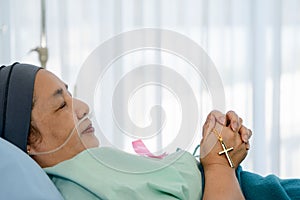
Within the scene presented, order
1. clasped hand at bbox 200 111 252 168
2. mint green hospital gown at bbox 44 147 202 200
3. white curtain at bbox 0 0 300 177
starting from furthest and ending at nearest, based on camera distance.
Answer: white curtain at bbox 0 0 300 177, clasped hand at bbox 200 111 252 168, mint green hospital gown at bbox 44 147 202 200

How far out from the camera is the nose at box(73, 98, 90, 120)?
1.12m

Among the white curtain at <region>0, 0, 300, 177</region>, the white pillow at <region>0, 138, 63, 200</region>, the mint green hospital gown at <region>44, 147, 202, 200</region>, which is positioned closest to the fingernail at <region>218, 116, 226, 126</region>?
the mint green hospital gown at <region>44, 147, 202, 200</region>

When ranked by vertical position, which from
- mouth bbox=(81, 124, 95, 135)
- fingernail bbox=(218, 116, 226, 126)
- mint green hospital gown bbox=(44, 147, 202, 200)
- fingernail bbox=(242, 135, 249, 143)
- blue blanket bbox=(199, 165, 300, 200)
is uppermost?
fingernail bbox=(218, 116, 226, 126)

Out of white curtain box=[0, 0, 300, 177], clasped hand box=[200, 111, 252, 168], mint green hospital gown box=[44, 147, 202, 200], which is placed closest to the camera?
mint green hospital gown box=[44, 147, 202, 200]

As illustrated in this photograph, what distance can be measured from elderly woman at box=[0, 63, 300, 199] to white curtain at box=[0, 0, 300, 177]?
138cm

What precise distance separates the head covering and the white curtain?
1.40m

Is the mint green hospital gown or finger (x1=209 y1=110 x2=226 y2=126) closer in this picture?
the mint green hospital gown

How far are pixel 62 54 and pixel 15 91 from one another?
146cm

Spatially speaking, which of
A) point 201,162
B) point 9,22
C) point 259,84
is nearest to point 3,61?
point 9,22

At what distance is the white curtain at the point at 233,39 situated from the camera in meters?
2.50

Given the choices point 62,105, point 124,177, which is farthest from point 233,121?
point 62,105

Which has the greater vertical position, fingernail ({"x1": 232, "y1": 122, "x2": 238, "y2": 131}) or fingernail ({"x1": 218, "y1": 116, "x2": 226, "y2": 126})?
fingernail ({"x1": 218, "y1": 116, "x2": 226, "y2": 126})

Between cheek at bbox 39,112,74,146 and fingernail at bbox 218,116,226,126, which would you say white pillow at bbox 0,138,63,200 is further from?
fingernail at bbox 218,116,226,126

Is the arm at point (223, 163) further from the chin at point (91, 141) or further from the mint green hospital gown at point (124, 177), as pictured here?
the chin at point (91, 141)
